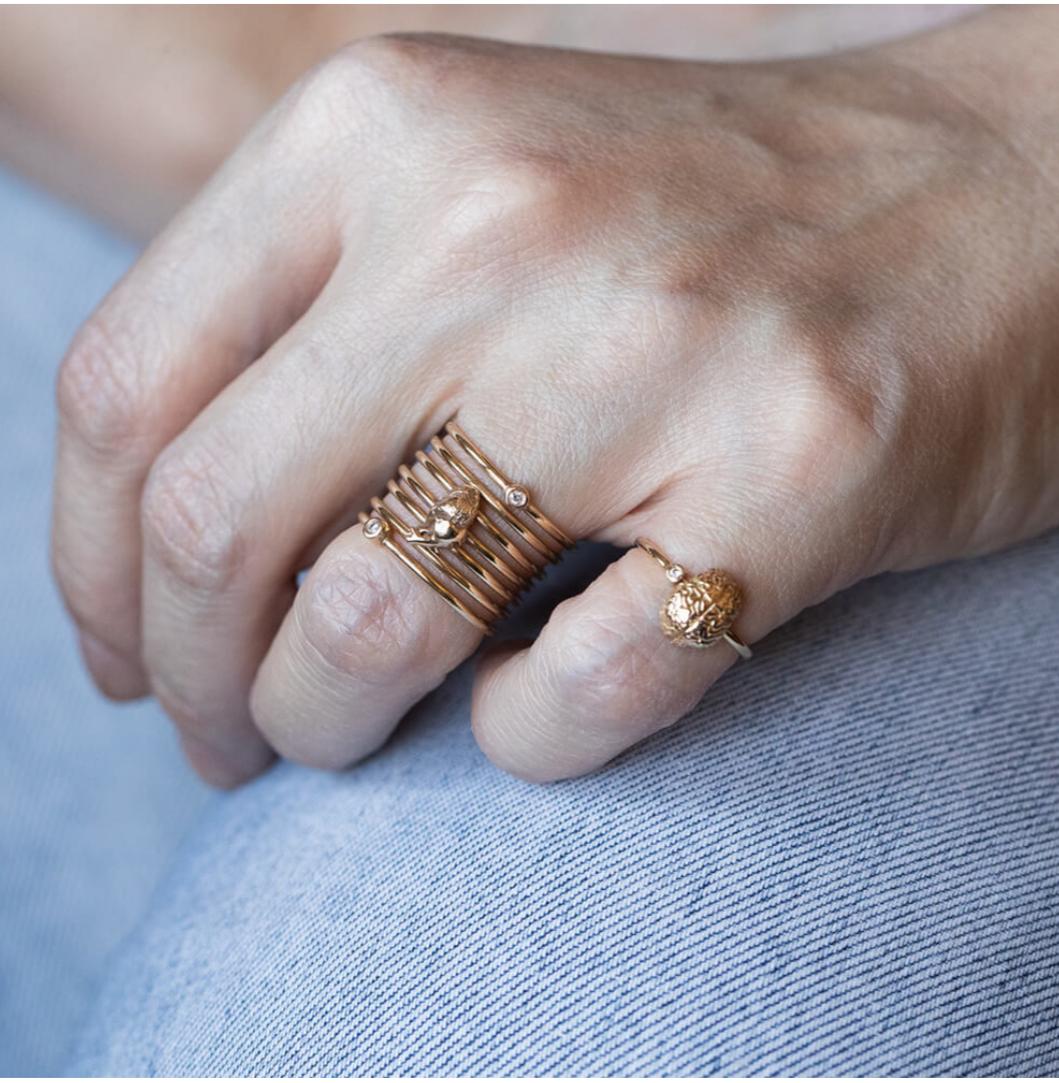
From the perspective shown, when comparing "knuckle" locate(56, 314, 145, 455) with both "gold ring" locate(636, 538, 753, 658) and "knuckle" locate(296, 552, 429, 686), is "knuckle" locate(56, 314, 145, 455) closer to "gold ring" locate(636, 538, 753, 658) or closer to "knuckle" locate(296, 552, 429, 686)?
"knuckle" locate(296, 552, 429, 686)

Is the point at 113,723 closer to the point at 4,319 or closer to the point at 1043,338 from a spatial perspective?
the point at 4,319

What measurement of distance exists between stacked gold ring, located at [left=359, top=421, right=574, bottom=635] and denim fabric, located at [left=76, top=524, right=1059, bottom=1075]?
0.44ft

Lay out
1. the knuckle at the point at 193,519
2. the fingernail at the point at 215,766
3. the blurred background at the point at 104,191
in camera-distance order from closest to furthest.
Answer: the knuckle at the point at 193,519 < the fingernail at the point at 215,766 < the blurred background at the point at 104,191

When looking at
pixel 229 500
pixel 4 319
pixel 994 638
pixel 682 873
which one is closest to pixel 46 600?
pixel 4 319

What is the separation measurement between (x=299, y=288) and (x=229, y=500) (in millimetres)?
165

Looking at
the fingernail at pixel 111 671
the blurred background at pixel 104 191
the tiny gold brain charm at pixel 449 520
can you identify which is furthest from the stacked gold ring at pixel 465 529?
the blurred background at pixel 104 191

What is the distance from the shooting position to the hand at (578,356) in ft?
2.31

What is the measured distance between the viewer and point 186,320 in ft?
2.71

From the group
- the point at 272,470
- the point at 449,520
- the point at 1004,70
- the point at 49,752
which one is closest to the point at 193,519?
the point at 272,470

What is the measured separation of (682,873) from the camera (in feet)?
2.24

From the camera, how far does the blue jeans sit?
644 mm

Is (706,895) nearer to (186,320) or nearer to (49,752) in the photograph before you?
(186,320)

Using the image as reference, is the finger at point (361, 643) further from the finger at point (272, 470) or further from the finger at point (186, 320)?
the finger at point (186, 320)

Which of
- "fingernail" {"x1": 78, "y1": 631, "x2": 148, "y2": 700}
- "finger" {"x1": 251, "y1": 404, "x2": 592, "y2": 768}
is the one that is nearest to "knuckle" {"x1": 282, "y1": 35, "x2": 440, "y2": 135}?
"finger" {"x1": 251, "y1": 404, "x2": 592, "y2": 768}
